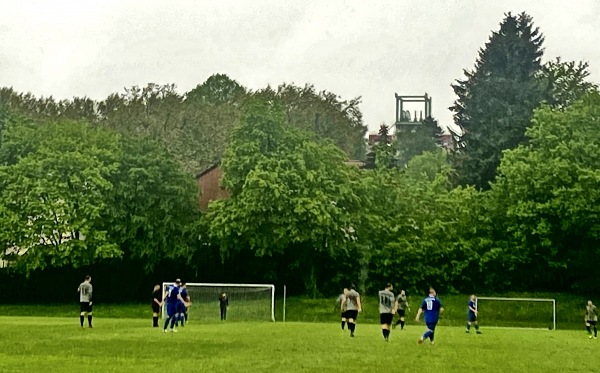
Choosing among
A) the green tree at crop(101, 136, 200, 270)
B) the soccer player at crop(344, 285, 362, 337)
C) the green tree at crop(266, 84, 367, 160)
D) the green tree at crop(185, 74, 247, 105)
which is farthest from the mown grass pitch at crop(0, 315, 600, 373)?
the green tree at crop(185, 74, 247, 105)

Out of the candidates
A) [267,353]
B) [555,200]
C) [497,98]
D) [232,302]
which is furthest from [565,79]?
[267,353]

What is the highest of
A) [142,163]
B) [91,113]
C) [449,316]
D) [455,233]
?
[91,113]

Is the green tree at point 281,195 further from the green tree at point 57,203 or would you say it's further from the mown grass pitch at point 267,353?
the mown grass pitch at point 267,353

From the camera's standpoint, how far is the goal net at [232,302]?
49938 mm

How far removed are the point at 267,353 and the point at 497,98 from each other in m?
56.9

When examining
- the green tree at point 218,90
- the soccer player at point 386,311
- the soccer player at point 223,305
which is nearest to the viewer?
the soccer player at point 386,311

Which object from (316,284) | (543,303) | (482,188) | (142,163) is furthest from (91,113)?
(543,303)

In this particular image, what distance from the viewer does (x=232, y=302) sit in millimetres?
51156

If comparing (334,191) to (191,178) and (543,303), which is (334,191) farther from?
(543,303)

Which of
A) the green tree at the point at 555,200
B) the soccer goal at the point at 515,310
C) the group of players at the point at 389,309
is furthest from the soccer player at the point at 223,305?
the green tree at the point at 555,200

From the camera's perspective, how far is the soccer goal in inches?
2322

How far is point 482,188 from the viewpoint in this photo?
75375mm

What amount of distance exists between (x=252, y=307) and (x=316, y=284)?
549 inches

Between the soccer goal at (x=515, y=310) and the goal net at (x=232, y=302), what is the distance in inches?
557
